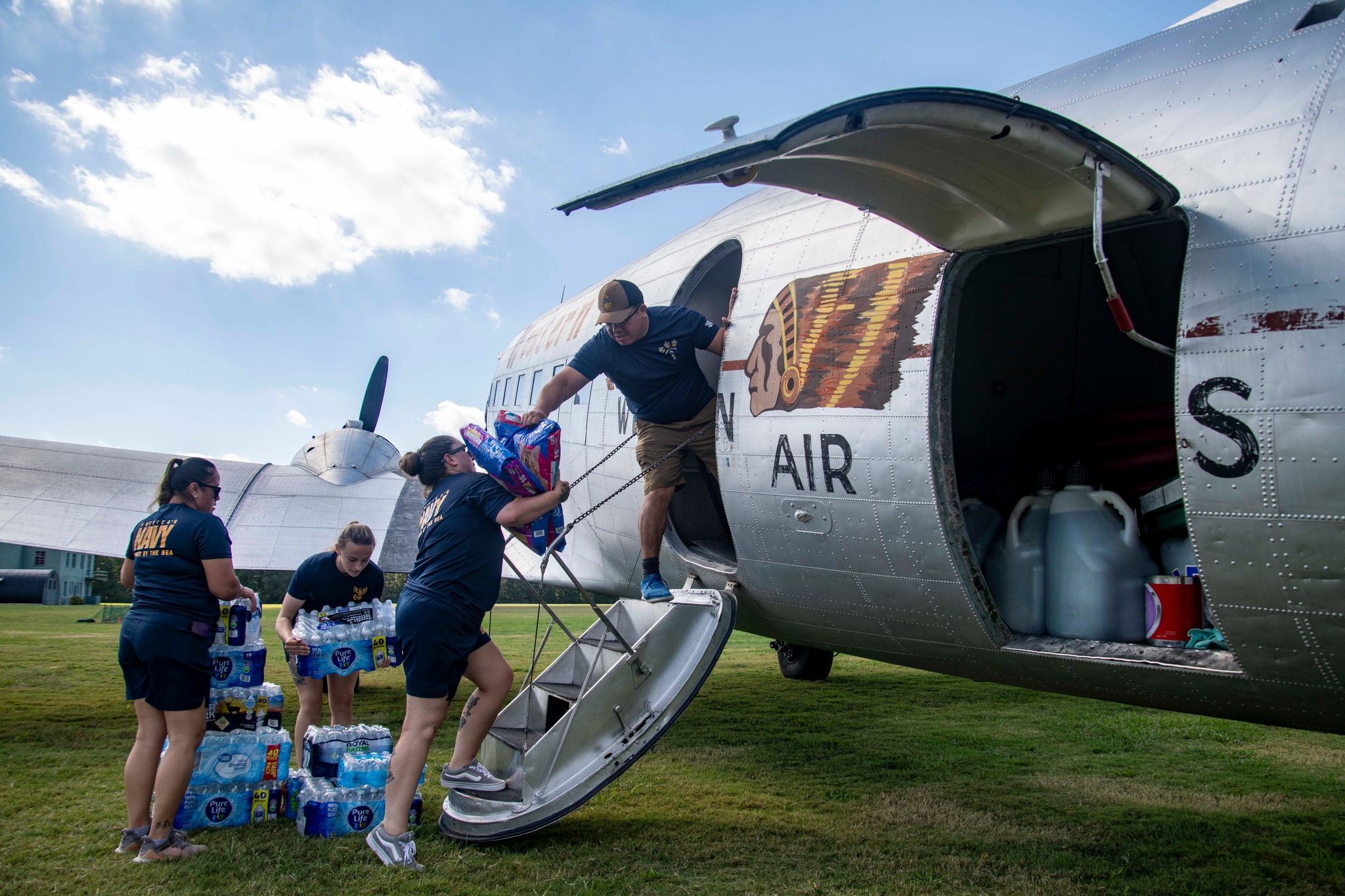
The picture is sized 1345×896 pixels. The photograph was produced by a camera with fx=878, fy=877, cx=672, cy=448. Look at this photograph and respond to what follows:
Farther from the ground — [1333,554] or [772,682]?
[1333,554]

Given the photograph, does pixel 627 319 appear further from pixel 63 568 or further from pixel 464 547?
pixel 63 568

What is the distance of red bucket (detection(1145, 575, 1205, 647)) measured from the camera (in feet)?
12.7

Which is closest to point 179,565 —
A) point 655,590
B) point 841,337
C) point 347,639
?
point 347,639

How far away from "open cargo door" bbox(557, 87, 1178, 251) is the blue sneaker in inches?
97.7

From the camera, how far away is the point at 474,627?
4.52 m

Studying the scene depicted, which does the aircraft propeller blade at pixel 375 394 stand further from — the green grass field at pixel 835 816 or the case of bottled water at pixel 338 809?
the case of bottled water at pixel 338 809

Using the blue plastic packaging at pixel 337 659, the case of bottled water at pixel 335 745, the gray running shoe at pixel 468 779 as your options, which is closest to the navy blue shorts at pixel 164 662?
the case of bottled water at pixel 335 745

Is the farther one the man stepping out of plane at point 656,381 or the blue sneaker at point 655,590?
the man stepping out of plane at point 656,381

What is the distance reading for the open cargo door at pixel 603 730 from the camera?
4574 millimetres

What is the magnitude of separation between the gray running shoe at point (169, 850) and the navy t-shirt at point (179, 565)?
1.04 m

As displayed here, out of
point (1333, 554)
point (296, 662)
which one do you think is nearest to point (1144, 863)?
point (1333, 554)

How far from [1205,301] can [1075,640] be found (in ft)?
5.44

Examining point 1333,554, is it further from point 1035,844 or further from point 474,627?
point 474,627

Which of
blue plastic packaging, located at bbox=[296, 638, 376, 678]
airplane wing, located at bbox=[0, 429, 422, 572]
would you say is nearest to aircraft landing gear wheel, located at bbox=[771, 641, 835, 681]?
airplane wing, located at bbox=[0, 429, 422, 572]
